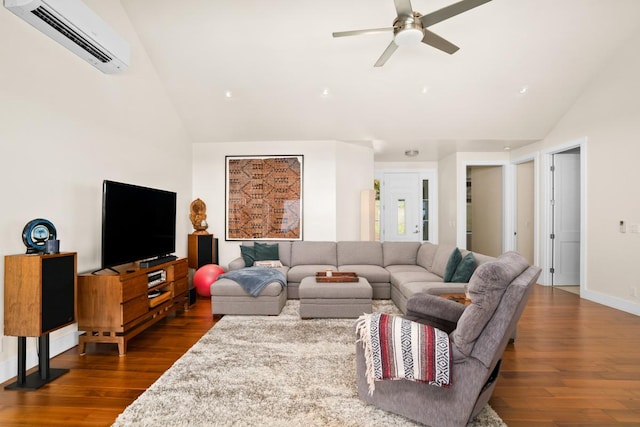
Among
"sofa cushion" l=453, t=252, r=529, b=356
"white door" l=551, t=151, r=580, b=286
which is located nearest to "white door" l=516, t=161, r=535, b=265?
"white door" l=551, t=151, r=580, b=286

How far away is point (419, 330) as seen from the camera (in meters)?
1.79

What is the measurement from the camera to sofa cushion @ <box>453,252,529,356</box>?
1.61 m

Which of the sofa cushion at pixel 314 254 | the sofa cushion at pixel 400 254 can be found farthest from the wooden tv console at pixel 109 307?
the sofa cushion at pixel 400 254

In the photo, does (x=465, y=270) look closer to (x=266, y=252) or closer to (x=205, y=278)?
(x=266, y=252)

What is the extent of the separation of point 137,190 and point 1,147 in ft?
3.77

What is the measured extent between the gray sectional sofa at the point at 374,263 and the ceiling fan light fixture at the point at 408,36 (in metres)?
2.38

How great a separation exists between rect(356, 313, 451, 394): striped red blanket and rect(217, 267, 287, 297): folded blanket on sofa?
219 cm

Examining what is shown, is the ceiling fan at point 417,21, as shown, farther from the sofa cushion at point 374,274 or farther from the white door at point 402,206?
the white door at point 402,206

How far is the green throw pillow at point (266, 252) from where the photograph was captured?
5.10 metres

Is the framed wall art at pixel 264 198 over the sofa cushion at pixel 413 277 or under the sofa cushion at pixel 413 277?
over

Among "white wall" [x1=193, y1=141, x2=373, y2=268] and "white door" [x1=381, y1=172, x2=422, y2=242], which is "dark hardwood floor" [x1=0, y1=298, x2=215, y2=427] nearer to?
"white wall" [x1=193, y1=141, x2=373, y2=268]

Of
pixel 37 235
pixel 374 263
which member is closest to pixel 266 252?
pixel 374 263

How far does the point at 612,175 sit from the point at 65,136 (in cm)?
633

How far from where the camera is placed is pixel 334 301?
376 centimetres
